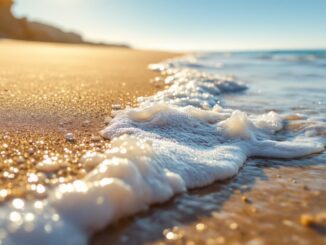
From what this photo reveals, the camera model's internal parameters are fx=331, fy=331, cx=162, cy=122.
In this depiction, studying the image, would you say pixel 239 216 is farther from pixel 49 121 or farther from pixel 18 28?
pixel 18 28

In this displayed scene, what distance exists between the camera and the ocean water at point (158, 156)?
4.42ft

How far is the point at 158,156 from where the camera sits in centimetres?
192

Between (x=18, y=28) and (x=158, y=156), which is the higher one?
(x=18, y=28)

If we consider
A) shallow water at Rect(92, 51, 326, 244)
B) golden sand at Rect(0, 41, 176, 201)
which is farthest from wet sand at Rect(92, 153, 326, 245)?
golden sand at Rect(0, 41, 176, 201)

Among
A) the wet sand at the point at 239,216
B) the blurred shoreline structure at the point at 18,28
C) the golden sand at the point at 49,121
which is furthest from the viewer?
the blurred shoreline structure at the point at 18,28

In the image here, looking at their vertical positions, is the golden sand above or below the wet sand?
above

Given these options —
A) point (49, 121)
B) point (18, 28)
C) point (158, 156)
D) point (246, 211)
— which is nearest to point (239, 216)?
point (246, 211)

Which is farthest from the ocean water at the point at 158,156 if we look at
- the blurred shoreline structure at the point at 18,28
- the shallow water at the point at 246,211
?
the blurred shoreline structure at the point at 18,28

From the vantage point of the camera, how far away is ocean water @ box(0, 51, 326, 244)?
135 cm

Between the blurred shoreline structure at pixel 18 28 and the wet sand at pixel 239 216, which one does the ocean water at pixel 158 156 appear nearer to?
the wet sand at pixel 239 216

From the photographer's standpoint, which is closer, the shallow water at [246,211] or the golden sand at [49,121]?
the shallow water at [246,211]

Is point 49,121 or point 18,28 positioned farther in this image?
point 18,28

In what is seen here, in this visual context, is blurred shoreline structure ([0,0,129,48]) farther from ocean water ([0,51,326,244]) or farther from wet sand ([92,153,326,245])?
wet sand ([92,153,326,245])

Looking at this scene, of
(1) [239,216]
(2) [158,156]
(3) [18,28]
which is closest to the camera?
(1) [239,216]
